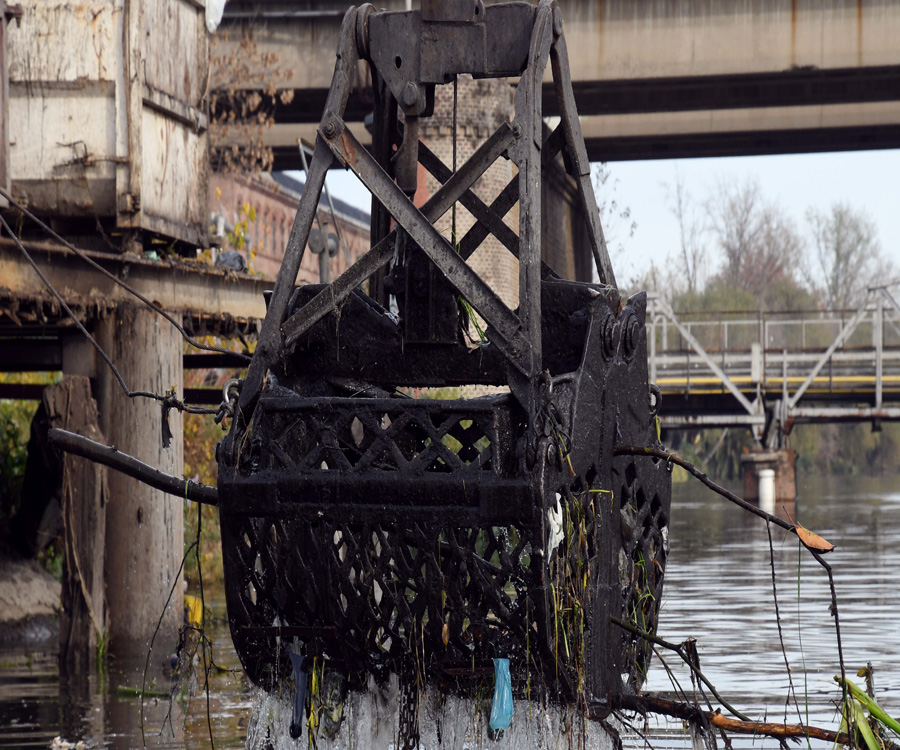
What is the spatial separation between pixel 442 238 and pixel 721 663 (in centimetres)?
648

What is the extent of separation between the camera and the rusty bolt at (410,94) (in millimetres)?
7059

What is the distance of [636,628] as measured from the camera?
6.71 meters

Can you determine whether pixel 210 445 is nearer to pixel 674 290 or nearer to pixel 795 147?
pixel 795 147

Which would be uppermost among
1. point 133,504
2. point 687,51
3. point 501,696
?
point 687,51

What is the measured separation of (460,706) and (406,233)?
6.96ft

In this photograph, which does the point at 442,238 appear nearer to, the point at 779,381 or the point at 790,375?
the point at 779,381

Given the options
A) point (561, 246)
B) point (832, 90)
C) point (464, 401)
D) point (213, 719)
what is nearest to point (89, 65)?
point (213, 719)

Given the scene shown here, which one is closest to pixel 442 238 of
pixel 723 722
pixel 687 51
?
pixel 723 722

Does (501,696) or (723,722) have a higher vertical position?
(501,696)

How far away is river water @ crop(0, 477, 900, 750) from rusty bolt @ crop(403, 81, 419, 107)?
8.86 feet

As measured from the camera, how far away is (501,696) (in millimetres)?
6434

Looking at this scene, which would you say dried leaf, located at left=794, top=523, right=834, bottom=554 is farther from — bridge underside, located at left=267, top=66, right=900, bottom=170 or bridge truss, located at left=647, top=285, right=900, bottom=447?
bridge truss, located at left=647, top=285, right=900, bottom=447

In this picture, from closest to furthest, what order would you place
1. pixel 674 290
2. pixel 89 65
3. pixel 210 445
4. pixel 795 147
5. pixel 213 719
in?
pixel 213 719 < pixel 89 65 < pixel 210 445 < pixel 795 147 < pixel 674 290

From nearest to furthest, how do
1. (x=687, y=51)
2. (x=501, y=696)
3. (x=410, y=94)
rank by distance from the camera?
(x=501, y=696) → (x=410, y=94) → (x=687, y=51)
